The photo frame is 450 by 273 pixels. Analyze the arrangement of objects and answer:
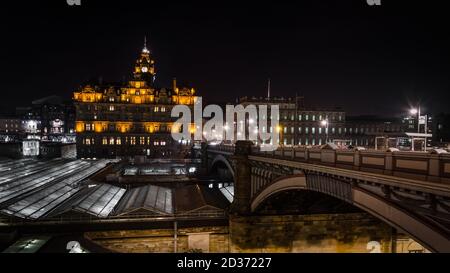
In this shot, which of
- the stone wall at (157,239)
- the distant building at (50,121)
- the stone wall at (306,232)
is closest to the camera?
the stone wall at (306,232)

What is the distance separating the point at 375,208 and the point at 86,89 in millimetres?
100090

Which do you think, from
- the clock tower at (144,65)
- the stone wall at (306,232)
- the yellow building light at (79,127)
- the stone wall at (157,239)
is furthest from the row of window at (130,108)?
the stone wall at (306,232)

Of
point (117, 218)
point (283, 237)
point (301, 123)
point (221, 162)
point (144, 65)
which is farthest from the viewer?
point (144, 65)

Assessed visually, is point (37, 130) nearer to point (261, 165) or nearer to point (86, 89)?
point (86, 89)

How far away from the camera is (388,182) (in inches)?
500

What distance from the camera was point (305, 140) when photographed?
358 ft

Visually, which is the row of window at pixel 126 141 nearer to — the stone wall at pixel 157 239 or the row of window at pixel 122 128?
the row of window at pixel 122 128

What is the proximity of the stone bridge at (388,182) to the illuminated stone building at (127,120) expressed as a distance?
82.9 m

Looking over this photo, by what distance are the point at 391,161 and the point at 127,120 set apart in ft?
319

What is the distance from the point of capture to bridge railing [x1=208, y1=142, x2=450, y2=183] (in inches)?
415

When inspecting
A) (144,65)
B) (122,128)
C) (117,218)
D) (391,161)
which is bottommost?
(117,218)

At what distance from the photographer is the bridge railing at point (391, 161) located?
1055cm

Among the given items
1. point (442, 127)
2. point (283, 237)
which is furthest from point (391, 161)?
point (442, 127)

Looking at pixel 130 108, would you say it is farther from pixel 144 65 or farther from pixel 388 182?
pixel 388 182
